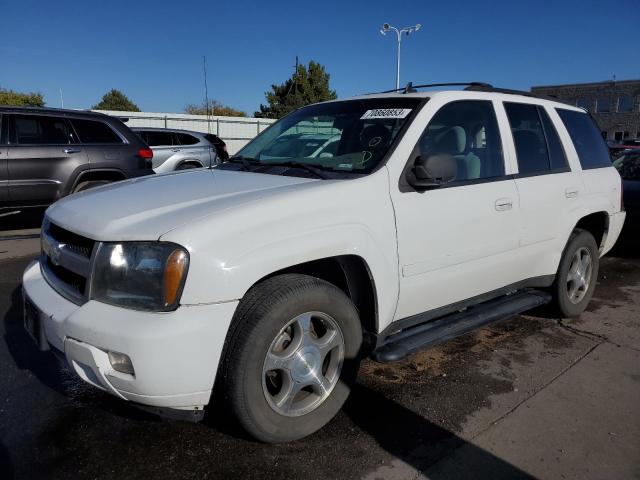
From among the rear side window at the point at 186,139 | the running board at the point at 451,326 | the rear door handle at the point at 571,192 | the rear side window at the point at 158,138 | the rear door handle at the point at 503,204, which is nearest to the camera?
the running board at the point at 451,326

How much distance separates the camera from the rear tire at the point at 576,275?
13.3 feet

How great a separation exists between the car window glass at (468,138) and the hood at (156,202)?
94cm

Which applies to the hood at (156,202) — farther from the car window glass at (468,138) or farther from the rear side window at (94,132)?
the rear side window at (94,132)

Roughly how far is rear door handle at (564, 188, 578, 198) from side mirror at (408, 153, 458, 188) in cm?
154

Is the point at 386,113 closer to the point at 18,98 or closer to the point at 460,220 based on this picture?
the point at 460,220

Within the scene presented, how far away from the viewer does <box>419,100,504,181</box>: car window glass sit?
312cm

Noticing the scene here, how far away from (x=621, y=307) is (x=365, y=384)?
304 centimetres

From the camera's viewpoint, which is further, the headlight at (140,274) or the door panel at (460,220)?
the door panel at (460,220)

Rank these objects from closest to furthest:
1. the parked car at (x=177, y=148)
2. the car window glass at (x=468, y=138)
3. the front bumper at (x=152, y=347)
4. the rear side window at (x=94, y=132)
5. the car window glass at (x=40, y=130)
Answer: the front bumper at (x=152, y=347), the car window glass at (x=468, y=138), the car window glass at (x=40, y=130), the rear side window at (x=94, y=132), the parked car at (x=177, y=148)

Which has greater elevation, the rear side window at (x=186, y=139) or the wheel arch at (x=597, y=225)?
the rear side window at (x=186, y=139)

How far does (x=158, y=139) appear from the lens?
38.6ft

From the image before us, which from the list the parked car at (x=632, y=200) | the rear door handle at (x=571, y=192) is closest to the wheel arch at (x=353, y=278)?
the rear door handle at (x=571, y=192)

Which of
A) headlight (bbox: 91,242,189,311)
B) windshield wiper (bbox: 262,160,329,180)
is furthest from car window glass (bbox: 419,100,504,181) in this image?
headlight (bbox: 91,242,189,311)

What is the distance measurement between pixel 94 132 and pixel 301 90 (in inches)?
1543
